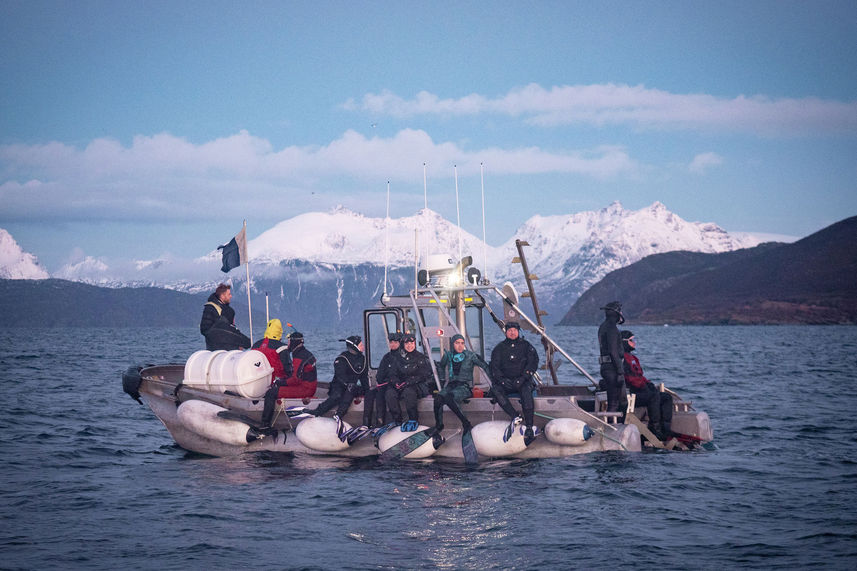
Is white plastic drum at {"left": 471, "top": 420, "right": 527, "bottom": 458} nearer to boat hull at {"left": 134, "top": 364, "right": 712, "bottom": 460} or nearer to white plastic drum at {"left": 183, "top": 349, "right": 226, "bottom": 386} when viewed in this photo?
boat hull at {"left": 134, "top": 364, "right": 712, "bottom": 460}

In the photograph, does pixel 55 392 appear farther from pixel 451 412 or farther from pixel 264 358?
pixel 451 412

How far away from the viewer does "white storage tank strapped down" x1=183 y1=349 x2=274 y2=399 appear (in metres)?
17.1

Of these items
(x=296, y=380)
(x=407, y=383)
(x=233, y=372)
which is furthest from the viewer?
(x=233, y=372)

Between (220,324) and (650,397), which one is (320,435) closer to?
(220,324)

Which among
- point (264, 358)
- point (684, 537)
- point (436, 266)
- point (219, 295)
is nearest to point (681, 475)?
point (684, 537)

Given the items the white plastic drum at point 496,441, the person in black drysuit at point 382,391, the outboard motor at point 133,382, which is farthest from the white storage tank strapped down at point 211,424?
the white plastic drum at point 496,441

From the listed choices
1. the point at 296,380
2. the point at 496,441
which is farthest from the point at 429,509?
the point at 296,380

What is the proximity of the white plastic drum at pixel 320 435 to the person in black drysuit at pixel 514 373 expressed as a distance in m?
3.18

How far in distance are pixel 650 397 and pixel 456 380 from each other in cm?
398

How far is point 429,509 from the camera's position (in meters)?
12.2

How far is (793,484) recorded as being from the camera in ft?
46.9

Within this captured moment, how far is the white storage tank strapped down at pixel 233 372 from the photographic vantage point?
56.0 ft

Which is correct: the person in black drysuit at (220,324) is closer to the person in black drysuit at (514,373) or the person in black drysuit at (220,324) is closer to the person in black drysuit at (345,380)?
the person in black drysuit at (345,380)

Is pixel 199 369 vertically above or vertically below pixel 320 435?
above
